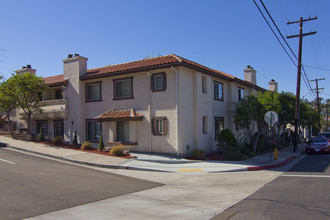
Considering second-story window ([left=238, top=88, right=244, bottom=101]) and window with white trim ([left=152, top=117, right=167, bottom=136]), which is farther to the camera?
second-story window ([left=238, top=88, right=244, bottom=101])

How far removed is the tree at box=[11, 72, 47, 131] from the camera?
20266 mm

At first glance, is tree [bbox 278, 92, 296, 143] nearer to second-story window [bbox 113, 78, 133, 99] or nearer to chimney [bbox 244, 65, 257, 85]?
chimney [bbox 244, 65, 257, 85]

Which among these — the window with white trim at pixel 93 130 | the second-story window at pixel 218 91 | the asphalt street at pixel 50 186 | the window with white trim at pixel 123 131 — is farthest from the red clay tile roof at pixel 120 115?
the second-story window at pixel 218 91

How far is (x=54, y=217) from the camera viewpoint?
6133mm

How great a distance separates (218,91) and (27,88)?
538 inches

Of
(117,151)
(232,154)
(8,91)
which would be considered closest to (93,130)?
(117,151)

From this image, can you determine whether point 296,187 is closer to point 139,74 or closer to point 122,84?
point 139,74

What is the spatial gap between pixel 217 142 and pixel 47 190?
13120 millimetres

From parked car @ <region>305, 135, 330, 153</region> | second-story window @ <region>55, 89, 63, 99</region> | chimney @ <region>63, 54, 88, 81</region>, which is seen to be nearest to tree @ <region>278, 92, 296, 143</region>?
parked car @ <region>305, 135, 330, 153</region>

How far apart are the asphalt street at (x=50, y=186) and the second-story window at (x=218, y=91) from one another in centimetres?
1071

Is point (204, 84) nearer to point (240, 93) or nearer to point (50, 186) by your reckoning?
point (240, 93)

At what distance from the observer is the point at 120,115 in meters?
17.4

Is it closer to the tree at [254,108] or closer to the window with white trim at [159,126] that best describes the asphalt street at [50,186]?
the window with white trim at [159,126]

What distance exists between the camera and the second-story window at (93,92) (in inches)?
775
